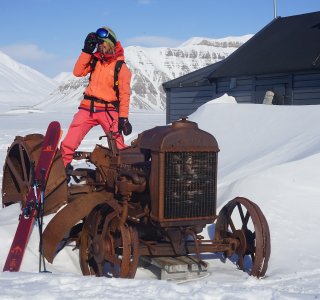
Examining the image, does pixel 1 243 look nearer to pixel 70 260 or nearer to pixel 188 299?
pixel 70 260

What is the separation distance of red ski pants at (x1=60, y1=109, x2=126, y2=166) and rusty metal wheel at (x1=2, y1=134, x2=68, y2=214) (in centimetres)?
30

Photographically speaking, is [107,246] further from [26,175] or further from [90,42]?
[90,42]

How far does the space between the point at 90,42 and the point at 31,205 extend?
6.13ft

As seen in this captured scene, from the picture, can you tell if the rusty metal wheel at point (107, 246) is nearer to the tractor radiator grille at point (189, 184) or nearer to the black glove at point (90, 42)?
the tractor radiator grille at point (189, 184)

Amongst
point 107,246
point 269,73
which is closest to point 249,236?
point 107,246

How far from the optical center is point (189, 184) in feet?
15.2

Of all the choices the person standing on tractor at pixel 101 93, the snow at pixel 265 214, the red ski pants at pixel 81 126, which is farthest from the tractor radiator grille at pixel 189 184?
the red ski pants at pixel 81 126

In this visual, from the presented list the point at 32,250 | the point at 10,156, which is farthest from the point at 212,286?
the point at 10,156

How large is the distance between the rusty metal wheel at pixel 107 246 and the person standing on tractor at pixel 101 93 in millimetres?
1447

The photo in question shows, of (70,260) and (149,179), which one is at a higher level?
(149,179)

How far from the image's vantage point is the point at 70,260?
5352 millimetres

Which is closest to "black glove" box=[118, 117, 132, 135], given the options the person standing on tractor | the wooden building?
the person standing on tractor

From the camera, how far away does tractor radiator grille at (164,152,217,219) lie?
15.0 ft

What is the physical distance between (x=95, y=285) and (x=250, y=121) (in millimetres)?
6344
